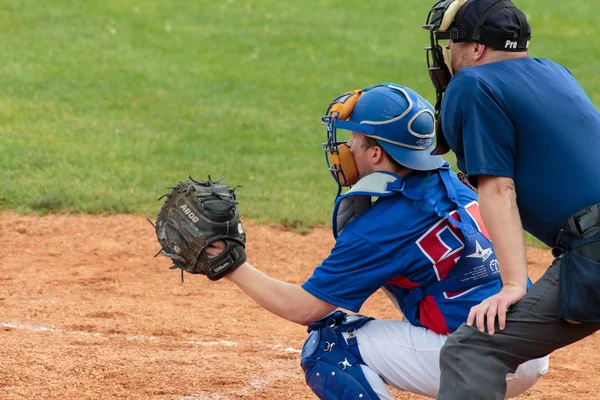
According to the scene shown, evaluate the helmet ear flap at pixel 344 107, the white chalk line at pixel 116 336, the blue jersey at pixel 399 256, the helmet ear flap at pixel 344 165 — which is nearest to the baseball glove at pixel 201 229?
the blue jersey at pixel 399 256

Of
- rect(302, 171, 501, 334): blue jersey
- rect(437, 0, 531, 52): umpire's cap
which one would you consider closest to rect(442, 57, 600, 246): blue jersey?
rect(437, 0, 531, 52): umpire's cap

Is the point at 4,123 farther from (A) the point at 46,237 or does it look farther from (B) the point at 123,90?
(A) the point at 46,237

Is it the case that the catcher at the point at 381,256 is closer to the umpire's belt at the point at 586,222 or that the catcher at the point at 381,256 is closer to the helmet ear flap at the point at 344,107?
the helmet ear flap at the point at 344,107

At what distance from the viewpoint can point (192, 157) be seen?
10.0 meters

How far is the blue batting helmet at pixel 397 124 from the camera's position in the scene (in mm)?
3658

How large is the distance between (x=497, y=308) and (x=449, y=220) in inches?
26.7

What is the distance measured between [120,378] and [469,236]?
2.10 m

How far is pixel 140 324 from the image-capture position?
18.8 ft

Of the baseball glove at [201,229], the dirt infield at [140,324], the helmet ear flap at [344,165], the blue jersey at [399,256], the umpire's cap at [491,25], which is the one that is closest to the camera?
the umpire's cap at [491,25]

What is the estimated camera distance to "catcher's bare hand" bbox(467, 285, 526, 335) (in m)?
2.99

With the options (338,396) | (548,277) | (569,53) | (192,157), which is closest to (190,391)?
(338,396)

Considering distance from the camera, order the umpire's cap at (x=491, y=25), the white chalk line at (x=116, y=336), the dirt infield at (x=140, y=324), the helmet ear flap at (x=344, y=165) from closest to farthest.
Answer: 1. the umpire's cap at (x=491, y=25)
2. the helmet ear flap at (x=344, y=165)
3. the dirt infield at (x=140, y=324)
4. the white chalk line at (x=116, y=336)

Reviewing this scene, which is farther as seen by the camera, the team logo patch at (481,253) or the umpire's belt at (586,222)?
the team logo patch at (481,253)

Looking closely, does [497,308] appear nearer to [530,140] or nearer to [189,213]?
[530,140]
